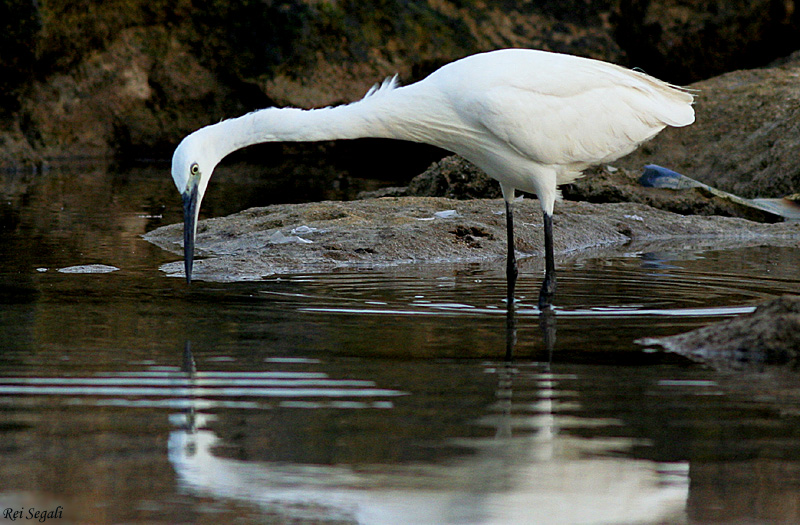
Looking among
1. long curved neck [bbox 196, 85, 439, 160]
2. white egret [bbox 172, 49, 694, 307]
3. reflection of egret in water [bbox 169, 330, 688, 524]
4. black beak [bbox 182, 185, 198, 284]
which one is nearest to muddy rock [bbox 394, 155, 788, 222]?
white egret [bbox 172, 49, 694, 307]

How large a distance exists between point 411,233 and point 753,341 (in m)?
3.84

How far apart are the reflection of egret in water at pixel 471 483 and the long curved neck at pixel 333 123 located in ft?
8.24

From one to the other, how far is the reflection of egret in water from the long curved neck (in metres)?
2.51

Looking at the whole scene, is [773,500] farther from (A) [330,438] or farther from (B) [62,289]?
(B) [62,289]

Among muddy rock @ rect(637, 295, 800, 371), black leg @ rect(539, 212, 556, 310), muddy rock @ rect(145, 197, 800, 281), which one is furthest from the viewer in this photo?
muddy rock @ rect(145, 197, 800, 281)

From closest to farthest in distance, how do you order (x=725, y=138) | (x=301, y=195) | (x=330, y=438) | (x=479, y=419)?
(x=330, y=438) → (x=479, y=419) → (x=725, y=138) → (x=301, y=195)

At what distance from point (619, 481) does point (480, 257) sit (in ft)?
16.3

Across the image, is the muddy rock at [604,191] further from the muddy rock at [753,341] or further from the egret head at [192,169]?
the muddy rock at [753,341]

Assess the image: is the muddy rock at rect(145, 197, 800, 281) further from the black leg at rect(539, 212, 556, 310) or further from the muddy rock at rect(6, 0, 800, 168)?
the muddy rock at rect(6, 0, 800, 168)

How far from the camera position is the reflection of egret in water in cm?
298

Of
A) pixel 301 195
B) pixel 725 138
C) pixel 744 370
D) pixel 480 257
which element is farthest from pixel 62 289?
pixel 725 138

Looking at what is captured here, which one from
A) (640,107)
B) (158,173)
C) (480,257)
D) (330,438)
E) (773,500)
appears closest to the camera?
(773,500)

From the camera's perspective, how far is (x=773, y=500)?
9.75ft

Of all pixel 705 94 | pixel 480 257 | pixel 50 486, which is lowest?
pixel 50 486
